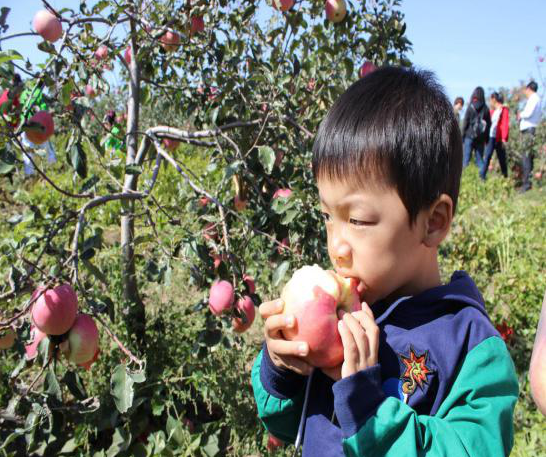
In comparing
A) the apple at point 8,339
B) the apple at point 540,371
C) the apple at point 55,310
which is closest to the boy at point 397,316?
the apple at point 540,371


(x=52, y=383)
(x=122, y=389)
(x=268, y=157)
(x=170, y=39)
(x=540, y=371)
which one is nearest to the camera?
(x=540, y=371)

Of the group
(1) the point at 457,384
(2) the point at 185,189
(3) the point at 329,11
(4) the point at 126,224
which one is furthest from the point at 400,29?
(1) the point at 457,384

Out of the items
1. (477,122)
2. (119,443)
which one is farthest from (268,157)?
(477,122)

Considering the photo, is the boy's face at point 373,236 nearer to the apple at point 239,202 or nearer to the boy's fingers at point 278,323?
the boy's fingers at point 278,323

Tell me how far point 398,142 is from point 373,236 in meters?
0.14

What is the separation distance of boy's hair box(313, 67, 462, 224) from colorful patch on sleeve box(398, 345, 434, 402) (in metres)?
0.19

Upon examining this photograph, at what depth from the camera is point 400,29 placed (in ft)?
7.07

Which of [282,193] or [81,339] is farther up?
[282,193]

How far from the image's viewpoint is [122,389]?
1259 mm

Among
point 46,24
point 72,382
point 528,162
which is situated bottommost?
point 72,382

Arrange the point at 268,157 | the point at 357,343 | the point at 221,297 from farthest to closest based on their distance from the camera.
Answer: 1. the point at 268,157
2. the point at 221,297
3. the point at 357,343

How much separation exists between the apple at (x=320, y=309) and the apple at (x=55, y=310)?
2.22 ft

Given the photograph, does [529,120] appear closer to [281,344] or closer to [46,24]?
[46,24]

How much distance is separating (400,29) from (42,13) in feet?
4.23
